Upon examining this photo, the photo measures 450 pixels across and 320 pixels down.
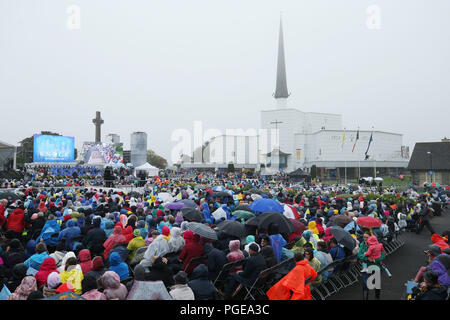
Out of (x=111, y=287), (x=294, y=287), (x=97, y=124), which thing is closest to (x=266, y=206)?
(x=294, y=287)

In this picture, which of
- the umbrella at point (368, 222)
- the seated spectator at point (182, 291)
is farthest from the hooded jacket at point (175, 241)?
the umbrella at point (368, 222)

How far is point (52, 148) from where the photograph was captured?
42.4m

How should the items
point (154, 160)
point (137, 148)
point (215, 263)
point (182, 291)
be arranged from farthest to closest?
point (154, 160) → point (137, 148) → point (215, 263) → point (182, 291)

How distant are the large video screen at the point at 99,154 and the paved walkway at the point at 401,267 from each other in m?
40.8

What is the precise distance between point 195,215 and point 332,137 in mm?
62039

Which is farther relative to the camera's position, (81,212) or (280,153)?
(280,153)

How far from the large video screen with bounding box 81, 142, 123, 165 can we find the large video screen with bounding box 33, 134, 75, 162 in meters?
2.48

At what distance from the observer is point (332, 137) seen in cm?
6600

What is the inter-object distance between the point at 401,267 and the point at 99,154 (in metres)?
44.3

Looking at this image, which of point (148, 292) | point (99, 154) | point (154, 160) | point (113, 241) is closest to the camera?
point (148, 292)

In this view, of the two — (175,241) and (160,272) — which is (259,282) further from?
(175,241)
